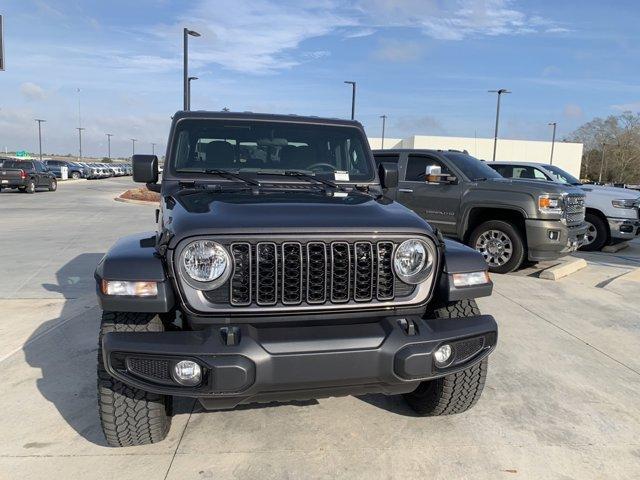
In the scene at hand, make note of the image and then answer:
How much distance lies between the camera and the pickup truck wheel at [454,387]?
3068mm

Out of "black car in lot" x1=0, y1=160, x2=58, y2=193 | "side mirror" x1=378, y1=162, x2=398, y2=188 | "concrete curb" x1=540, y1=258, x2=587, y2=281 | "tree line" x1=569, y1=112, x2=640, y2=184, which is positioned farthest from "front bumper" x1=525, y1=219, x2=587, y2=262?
"tree line" x1=569, y1=112, x2=640, y2=184

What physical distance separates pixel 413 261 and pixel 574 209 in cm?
587

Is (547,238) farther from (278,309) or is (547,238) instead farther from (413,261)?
(278,309)

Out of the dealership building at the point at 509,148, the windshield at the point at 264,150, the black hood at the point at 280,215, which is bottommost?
the black hood at the point at 280,215

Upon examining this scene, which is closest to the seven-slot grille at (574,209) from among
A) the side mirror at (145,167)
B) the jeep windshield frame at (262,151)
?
the jeep windshield frame at (262,151)

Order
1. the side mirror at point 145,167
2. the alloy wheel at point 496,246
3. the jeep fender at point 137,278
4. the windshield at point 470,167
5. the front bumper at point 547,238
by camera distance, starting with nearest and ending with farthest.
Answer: the jeep fender at point 137,278 → the side mirror at point 145,167 → the front bumper at point 547,238 → the alloy wheel at point 496,246 → the windshield at point 470,167

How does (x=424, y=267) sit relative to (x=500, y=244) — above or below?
above

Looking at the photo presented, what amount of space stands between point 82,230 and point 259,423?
9924mm

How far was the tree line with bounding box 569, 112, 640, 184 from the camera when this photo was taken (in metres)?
66.9

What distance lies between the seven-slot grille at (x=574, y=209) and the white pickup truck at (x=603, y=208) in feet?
6.93

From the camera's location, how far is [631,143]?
69438mm

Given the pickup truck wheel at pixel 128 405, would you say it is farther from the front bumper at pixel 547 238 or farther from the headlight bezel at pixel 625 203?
the headlight bezel at pixel 625 203

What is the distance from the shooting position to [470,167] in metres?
8.34

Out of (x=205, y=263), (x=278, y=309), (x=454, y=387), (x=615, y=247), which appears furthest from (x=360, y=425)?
(x=615, y=247)
